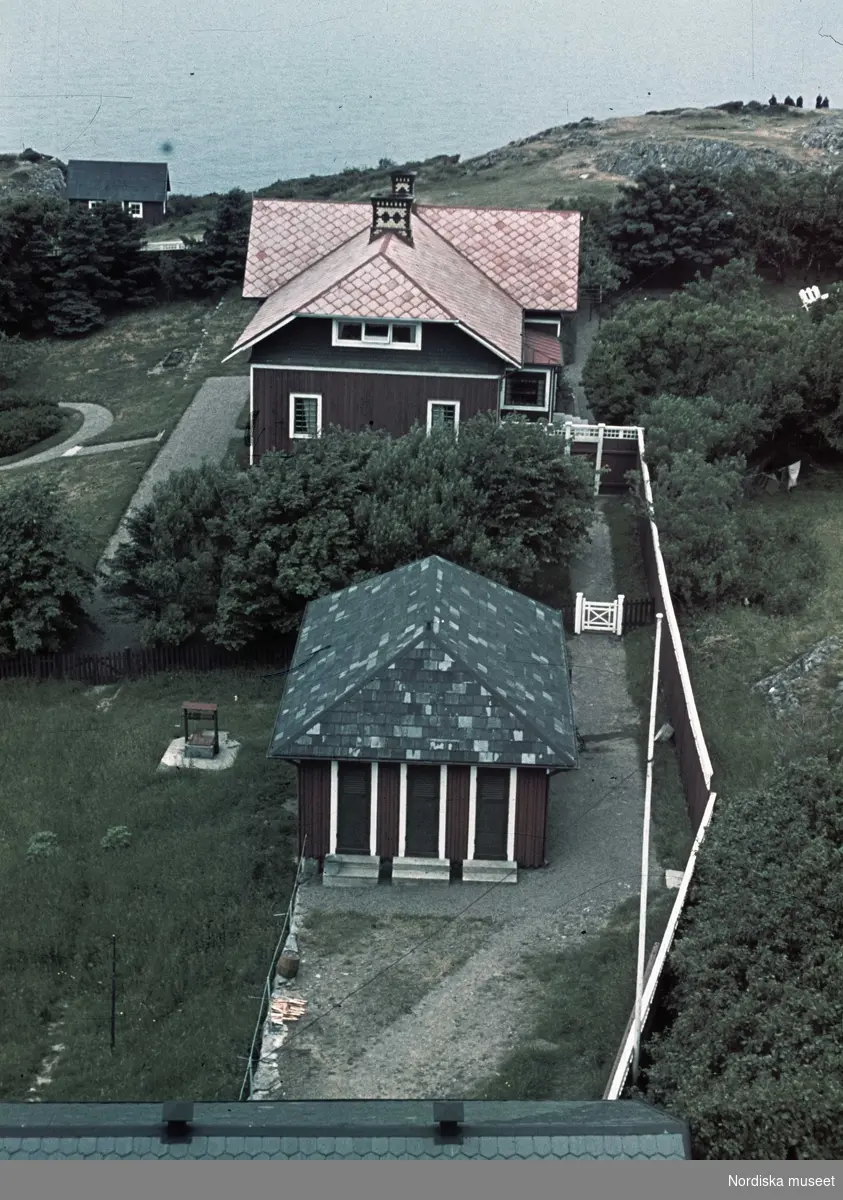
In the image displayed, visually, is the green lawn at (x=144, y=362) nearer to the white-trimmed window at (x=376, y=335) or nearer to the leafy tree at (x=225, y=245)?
the leafy tree at (x=225, y=245)

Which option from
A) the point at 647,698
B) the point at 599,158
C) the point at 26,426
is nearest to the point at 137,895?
the point at 647,698

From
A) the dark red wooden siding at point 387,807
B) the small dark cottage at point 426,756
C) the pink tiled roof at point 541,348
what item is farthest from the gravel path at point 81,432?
the dark red wooden siding at point 387,807

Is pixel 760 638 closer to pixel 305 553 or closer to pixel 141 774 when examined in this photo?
pixel 305 553

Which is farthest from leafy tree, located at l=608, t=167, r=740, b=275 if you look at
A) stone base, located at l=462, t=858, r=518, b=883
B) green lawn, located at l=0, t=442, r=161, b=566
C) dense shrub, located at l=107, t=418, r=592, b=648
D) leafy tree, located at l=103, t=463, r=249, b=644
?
stone base, located at l=462, t=858, r=518, b=883

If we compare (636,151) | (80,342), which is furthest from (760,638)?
(636,151)

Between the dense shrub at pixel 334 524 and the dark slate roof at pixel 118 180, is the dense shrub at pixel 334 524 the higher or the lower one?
the lower one

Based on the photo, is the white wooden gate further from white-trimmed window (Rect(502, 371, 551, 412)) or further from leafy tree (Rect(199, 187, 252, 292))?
leafy tree (Rect(199, 187, 252, 292))
